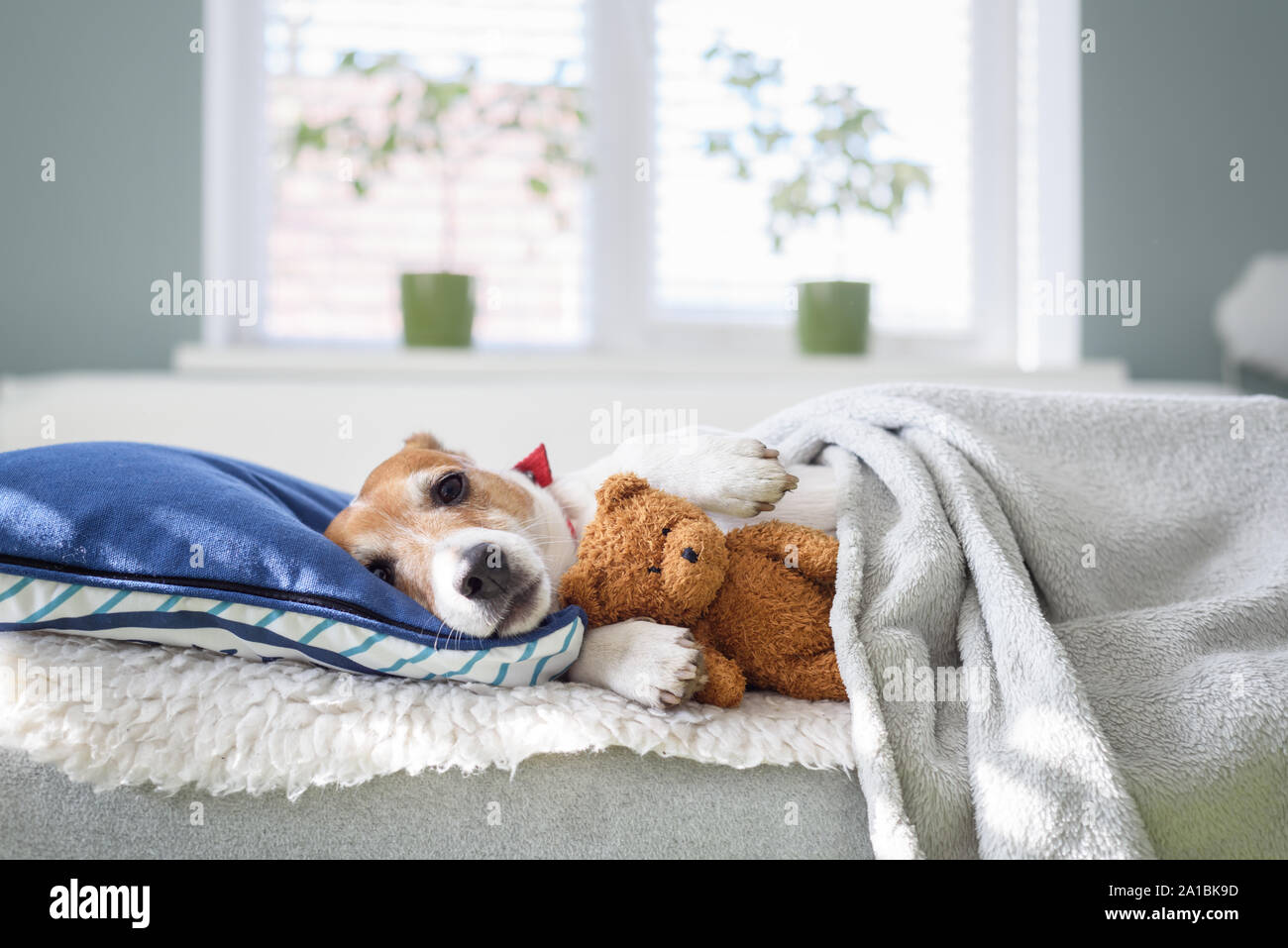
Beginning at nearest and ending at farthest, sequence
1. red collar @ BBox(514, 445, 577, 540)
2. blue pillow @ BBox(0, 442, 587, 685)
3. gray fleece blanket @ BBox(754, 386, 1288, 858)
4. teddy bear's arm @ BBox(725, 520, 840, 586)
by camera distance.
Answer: gray fleece blanket @ BBox(754, 386, 1288, 858)
blue pillow @ BBox(0, 442, 587, 685)
teddy bear's arm @ BBox(725, 520, 840, 586)
red collar @ BBox(514, 445, 577, 540)

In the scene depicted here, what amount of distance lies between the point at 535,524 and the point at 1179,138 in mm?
2640

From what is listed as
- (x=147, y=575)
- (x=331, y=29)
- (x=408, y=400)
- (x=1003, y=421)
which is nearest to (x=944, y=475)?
(x=1003, y=421)

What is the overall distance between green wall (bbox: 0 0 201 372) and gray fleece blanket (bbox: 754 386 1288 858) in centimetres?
199

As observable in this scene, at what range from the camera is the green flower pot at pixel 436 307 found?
2.44 m

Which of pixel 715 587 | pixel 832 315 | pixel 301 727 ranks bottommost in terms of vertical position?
pixel 301 727

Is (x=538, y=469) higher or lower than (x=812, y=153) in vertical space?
lower

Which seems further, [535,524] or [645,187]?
[645,187]

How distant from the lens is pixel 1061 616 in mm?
933

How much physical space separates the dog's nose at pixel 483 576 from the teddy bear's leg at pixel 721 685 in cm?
21

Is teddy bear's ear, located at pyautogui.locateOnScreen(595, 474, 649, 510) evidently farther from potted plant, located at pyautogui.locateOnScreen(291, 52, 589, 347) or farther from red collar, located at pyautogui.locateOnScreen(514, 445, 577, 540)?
potted plant, located at pyautogui.locateOnScreen(291, 52, 589, 347)

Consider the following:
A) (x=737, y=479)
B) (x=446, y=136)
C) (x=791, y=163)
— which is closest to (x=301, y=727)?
(x=737, y=479)

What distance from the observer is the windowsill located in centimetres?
240

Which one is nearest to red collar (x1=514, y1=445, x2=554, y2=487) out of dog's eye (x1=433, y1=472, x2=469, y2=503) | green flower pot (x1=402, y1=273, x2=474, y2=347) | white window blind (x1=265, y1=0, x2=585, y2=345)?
dog's eye (x1=433, y1=472, x2=469, y2=503)

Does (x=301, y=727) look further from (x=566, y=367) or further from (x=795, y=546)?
(x=566, y=367)
